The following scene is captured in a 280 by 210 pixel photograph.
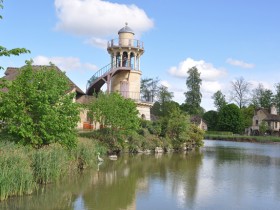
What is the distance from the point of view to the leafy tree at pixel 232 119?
264 ft

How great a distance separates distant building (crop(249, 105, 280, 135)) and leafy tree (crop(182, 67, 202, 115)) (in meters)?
14.4

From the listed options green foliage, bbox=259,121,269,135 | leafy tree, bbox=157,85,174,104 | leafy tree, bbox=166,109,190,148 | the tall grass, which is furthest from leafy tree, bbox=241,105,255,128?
the tall grass

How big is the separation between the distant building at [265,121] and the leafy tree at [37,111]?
71.5 metres

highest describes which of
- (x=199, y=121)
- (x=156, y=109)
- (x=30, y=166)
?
(x=156, y=109)

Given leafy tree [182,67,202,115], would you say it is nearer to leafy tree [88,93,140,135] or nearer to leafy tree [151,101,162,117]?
leafy tree [151,101,162,117]

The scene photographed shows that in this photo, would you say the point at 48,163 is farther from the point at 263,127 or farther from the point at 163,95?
the point at 263,127

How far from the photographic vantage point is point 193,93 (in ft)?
270

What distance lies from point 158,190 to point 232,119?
214 feet

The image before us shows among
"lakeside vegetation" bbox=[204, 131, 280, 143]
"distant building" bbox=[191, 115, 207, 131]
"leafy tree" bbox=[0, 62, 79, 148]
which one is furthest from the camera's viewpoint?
"distant building" bbox=[191, 115, 207, 131]

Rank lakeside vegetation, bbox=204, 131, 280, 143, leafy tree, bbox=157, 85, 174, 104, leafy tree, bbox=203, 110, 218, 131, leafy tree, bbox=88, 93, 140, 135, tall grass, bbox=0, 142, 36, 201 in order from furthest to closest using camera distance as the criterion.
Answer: leafy tree, bbox=203, 110, 218, 131 → leafy tree, bbox=157, 85, 174, 104 → lakeside vegetation, bbox=204, 131, 280, 143 → leafy tree, bbox=88, 93, 140, 135 → tall grass, bbox=0, 142, 36, 201

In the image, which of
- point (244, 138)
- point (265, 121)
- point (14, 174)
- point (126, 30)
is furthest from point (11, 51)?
point (265, 121)

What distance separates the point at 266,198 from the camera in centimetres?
1689

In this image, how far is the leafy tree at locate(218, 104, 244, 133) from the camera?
8044cm

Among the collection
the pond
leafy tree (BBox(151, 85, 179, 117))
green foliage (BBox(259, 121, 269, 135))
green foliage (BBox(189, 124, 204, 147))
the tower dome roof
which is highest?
the tower dome roof
